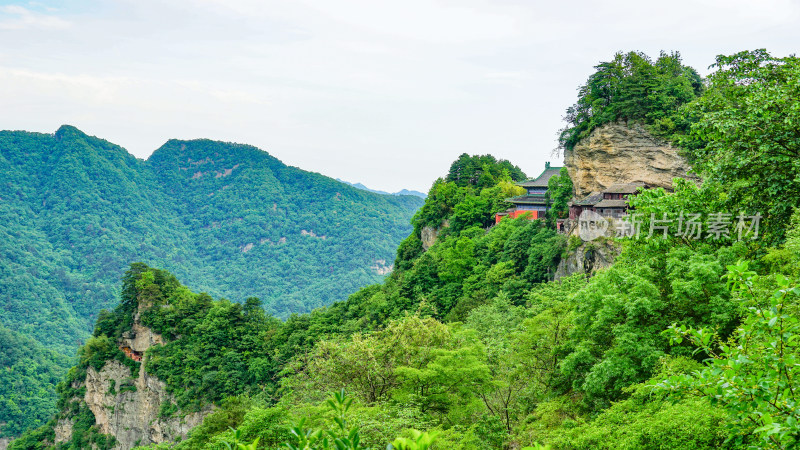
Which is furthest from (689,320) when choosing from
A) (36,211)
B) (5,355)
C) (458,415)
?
(36,211)

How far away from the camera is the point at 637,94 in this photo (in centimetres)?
3188

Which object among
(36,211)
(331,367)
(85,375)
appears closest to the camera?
(331,367)

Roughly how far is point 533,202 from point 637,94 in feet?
43.7

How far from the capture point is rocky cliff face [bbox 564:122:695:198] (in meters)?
30.5

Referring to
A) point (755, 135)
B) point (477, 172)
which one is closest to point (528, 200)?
point (477, 172)

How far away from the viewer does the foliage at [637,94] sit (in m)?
30.9

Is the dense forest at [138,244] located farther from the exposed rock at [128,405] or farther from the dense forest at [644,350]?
the dense forest at [644,350]

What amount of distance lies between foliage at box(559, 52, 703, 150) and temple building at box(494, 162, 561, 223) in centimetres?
828

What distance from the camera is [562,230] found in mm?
35188

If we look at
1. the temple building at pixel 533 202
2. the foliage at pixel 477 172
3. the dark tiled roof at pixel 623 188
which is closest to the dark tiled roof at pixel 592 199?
the dark tiled roof at pixel 623 188

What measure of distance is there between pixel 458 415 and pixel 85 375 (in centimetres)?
4658

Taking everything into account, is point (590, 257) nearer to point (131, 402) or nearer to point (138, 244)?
point (131, 402)

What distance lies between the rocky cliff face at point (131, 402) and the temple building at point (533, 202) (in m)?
26.9

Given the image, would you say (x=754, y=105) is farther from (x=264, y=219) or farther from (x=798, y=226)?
(x=264, y=219)
